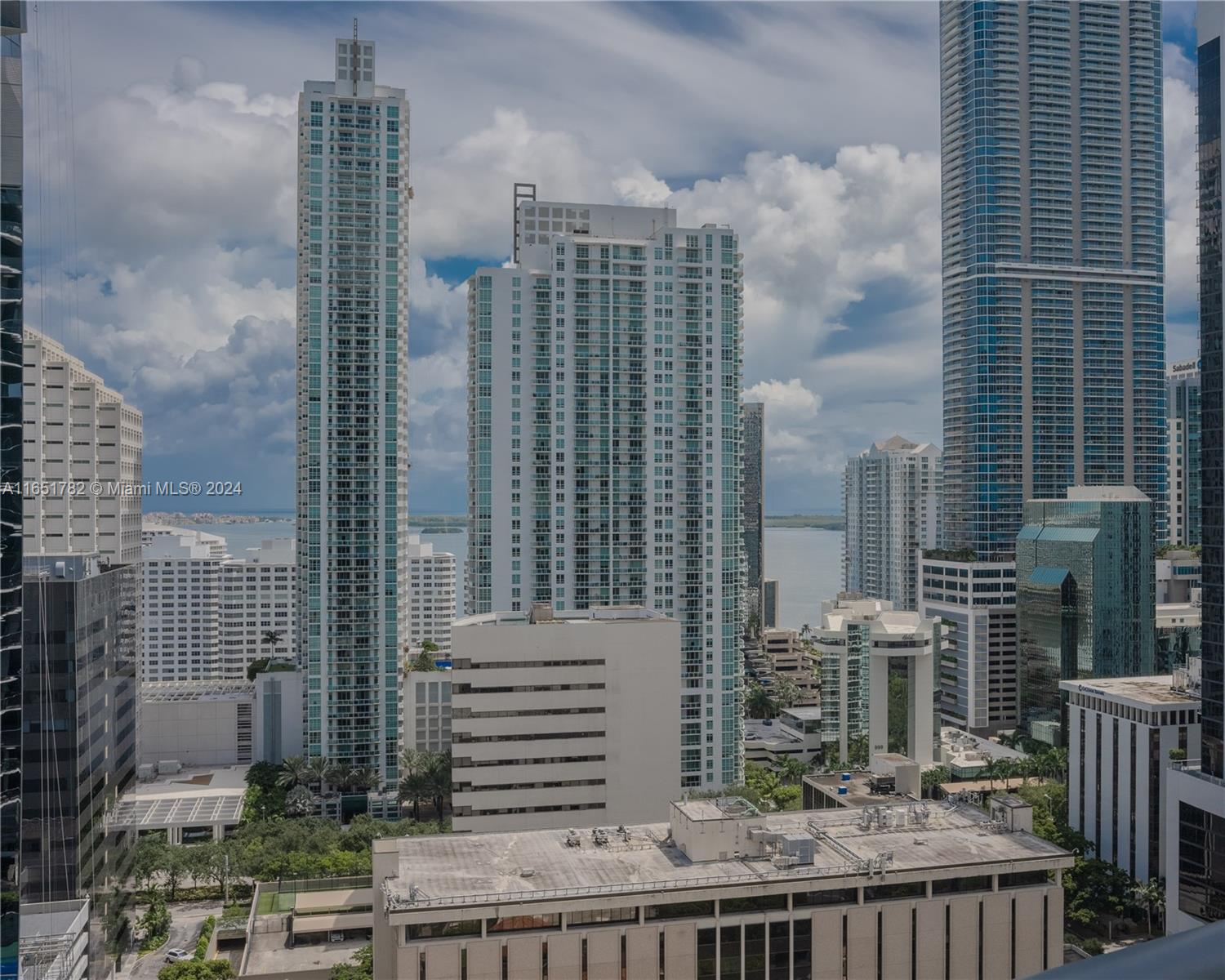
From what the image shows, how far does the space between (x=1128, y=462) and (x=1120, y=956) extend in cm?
2383

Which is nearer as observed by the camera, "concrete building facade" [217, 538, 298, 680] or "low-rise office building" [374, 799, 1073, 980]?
"low-rise office building" [374, 799, 1073, 980]

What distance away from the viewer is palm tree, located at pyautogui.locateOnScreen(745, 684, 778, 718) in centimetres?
2161

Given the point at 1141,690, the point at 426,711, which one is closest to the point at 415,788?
the point at 426,711

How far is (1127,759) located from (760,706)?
10866 millimetres

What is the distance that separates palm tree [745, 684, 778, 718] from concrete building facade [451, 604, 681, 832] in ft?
38.0

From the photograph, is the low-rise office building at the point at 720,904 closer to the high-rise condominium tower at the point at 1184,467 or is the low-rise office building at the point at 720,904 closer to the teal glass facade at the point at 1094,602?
the teal glass facade at the point at 1094,602

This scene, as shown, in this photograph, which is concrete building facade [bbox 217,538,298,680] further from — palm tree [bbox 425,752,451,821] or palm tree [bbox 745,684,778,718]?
palm tree [bbox 745,684,778,718]

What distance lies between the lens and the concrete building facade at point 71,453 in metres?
13.4

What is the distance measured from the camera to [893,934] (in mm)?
6434

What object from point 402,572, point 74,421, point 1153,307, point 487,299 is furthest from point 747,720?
point 74,421

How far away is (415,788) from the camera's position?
14.4 m

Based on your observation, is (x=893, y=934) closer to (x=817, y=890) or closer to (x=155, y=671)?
(x=817, y=890)

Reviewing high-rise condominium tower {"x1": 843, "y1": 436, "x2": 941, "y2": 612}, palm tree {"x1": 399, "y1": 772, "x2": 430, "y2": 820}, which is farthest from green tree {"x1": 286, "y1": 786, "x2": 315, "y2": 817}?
high-rise condominium tower {"x1": 843, "y1": 436, "x2": 941, "y2": 612}

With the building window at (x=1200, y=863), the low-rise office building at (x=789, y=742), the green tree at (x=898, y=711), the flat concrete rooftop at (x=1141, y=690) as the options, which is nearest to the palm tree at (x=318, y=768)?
the low-rise office building at (x=789, y=742)
